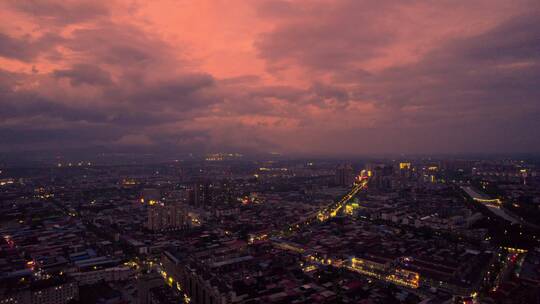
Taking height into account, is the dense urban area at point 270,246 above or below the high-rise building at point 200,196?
below

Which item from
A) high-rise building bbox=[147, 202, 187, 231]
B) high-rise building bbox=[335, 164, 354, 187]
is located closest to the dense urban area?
high-rise building bbox=[147, 202, 187, 231]

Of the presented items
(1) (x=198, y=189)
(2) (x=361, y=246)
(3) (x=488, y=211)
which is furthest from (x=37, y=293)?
(3) (x=488, y=211)

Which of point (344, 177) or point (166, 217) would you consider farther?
point (344, 177)

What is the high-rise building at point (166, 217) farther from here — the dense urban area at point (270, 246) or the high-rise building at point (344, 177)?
the high-rise building at point (344, 177)

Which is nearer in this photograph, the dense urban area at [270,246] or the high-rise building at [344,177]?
the dense urban area at [270,246]

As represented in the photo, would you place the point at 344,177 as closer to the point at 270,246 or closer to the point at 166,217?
the point at 166,217

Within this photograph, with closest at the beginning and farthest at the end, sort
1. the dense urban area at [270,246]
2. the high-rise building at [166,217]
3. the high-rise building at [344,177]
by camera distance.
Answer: the dense urban area at [270,246]
the high-rise building at [166,217]
the high-rise building at [344,177]

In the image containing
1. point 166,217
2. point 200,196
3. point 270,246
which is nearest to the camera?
point 270,246

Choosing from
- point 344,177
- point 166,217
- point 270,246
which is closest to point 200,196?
point 166,217

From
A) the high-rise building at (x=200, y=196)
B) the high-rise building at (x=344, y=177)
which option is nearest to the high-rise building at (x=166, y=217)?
the high-rise building at (x=200, y=196)
